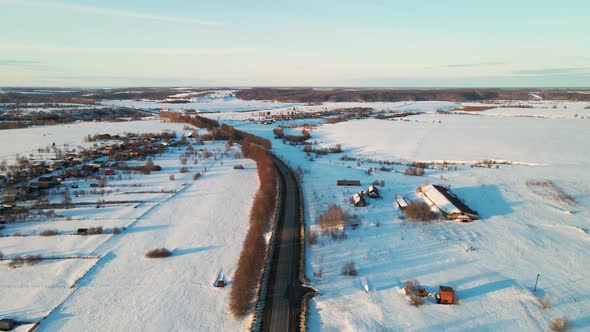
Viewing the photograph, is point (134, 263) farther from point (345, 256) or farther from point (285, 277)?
point (345, 256)

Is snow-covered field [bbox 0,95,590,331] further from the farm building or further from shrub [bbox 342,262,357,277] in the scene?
the farm building

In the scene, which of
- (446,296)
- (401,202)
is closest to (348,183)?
(401,202)

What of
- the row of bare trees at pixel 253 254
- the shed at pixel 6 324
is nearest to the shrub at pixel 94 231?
the shed at pixel 6 324

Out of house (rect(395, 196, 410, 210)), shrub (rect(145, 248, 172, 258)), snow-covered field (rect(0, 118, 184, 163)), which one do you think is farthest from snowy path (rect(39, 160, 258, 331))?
snow-covered field (rect(0, 118, 184, 163))

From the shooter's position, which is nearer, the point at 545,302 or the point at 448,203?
the point at 545,302

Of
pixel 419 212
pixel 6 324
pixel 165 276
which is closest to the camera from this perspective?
pixel 6 324

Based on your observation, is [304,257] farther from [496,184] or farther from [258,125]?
[258,125]

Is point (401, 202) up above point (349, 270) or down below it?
above

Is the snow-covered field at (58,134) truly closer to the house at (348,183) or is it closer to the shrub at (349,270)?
the house at (348,183)
